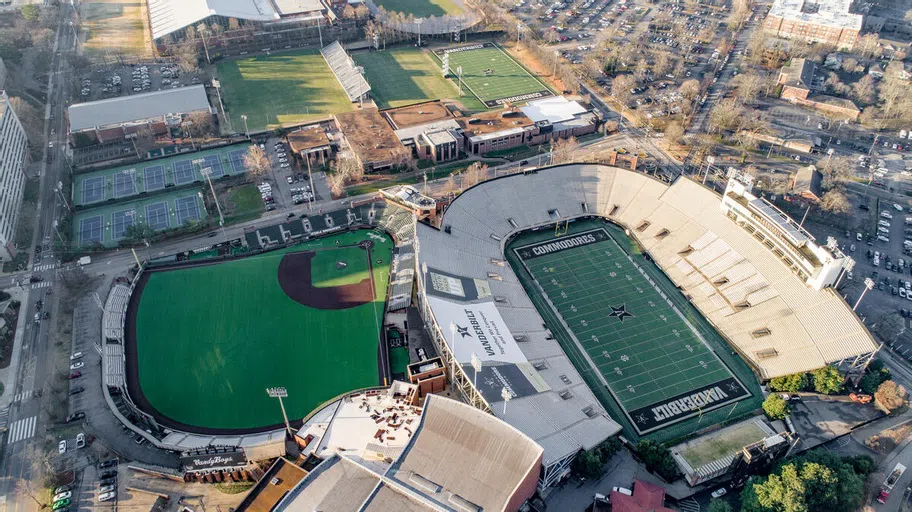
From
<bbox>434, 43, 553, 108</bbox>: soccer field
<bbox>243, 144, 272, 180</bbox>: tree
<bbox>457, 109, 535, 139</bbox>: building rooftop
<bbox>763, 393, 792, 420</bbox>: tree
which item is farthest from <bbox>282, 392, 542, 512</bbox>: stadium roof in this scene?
<bbox>434, 43, 553, 108</bbox>: soccer field

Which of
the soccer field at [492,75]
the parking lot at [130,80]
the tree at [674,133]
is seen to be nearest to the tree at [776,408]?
the tree at [674,133]

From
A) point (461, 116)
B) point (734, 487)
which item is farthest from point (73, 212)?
point (734, 487)

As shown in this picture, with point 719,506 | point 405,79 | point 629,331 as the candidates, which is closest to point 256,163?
point 405,79

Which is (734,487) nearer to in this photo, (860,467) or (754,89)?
(860,467)

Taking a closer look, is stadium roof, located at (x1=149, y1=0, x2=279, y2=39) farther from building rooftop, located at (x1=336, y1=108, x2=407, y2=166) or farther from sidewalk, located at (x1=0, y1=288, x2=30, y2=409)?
sidewalk, located at (x1=0, y1=288, x2=30, y2=409)

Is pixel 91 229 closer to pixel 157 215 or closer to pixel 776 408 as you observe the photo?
pixel 157 215

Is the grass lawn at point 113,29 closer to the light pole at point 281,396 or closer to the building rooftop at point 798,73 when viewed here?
the light pole at point 281,396

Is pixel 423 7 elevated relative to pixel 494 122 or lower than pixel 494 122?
elevated
